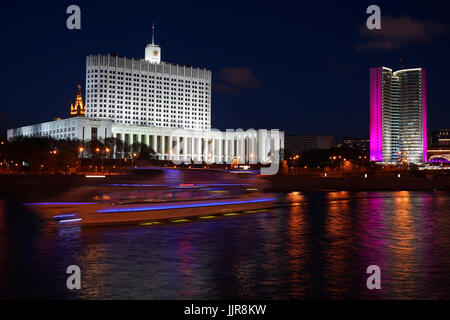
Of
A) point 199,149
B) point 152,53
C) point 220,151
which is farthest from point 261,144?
point 152,53

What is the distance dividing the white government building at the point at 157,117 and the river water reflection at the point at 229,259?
128 meters

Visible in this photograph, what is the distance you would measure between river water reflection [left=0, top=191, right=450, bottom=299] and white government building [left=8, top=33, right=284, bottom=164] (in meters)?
128

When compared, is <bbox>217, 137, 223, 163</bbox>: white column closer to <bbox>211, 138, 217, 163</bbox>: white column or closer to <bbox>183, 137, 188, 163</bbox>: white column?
<bbox>211, 138, 217, 163</bbox>: white column

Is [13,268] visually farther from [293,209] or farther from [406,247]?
[293,209]

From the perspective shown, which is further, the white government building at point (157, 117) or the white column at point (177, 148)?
the white column at point (177, 148)

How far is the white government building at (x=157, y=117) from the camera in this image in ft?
483

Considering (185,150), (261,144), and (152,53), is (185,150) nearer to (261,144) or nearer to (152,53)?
(261,144)

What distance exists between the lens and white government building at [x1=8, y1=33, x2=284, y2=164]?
483ft

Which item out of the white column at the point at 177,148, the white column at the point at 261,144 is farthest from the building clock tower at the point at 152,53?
the white column at the point at 261,144

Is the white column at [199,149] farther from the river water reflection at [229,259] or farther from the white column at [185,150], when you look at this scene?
the river water reflection at [229,259]

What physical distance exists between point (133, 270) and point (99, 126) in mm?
135590
